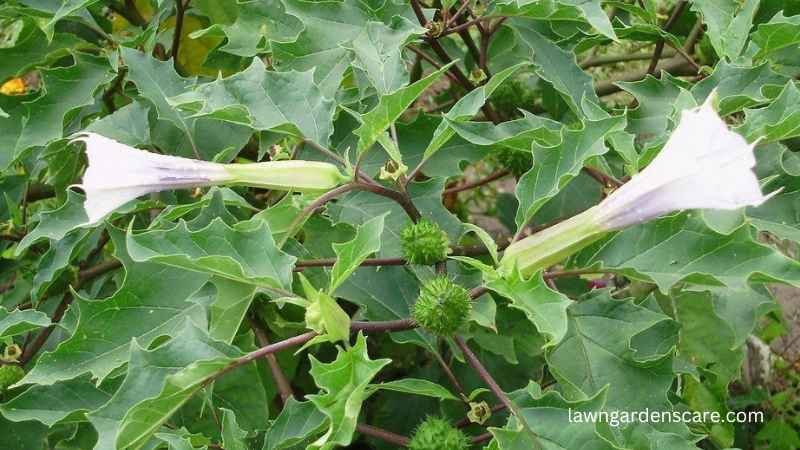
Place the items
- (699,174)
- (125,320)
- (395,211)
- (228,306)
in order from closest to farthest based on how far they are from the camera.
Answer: (699,174), (228,306), (125,320), (395,211)

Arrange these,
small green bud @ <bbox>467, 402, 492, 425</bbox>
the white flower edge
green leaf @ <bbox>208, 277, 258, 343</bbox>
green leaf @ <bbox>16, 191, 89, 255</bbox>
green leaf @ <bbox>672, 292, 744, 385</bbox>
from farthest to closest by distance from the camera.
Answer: green leaf @ <bbox>672, 292, 744, 385</bbox> < green leaf @ <bbox>16, 191, 89, 255</bbox> < small green bud @ <bbox>467, 402, 492, 425</bbox> < green leaf @ <bbox>208, 277, 258, 343</bbox> < the white flower edge

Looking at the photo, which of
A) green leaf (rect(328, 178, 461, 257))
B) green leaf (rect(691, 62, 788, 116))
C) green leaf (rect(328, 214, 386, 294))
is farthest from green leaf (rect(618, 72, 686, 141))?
green leaf (rect(328, 214, 386, 294))

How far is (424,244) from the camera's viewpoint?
1.17 meters

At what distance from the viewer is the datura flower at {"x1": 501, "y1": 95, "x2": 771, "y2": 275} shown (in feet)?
2.93

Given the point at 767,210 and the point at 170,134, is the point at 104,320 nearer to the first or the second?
the point at 170,134

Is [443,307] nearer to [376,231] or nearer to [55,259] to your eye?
[376,231]

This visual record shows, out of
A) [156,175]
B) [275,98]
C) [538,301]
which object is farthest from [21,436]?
[538,301]

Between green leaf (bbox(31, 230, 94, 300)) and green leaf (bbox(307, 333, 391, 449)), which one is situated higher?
green leaf (bbox(307, 333, 391, 449))

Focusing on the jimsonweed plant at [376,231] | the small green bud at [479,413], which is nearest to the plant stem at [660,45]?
the jimsonweed plant at [376,231]

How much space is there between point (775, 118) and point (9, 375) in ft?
3.91

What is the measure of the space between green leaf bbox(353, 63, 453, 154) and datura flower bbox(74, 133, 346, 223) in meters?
0.08

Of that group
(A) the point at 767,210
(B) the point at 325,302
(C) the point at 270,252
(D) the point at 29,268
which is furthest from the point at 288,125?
(D) the point at 29,268

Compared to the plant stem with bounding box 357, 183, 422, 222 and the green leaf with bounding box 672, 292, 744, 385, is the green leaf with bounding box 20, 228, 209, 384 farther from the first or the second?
the green leaf with bounding box 672, 292, 744, 385

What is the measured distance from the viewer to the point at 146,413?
1035 millimetres
